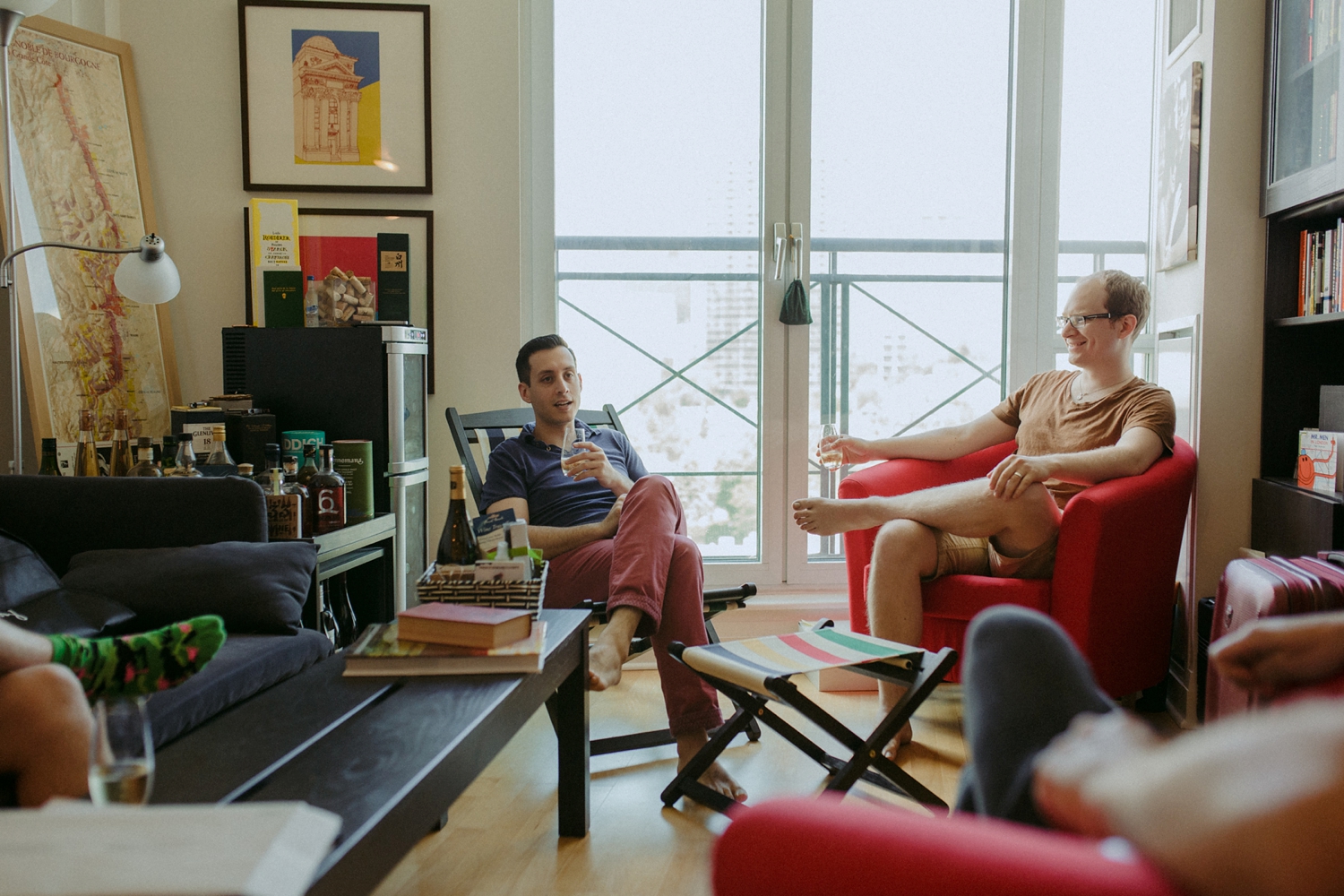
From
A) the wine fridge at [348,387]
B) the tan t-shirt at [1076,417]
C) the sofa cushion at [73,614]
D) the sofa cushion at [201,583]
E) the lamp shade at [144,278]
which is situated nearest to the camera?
the sofa cushion at [73,614]

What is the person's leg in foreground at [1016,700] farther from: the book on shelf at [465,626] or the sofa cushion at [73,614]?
the sofa cushion at [73,614]

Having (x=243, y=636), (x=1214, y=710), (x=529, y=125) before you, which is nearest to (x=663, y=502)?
(x=243, y=636)

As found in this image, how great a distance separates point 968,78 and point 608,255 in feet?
4.92

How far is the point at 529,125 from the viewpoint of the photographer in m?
3.42

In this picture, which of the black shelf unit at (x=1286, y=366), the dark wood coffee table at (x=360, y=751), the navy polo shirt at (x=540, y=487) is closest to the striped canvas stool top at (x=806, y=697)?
the dark wood coffee table at (x=360, y=751)

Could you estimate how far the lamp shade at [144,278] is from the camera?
2336mm

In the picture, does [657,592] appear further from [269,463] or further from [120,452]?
[120,452]

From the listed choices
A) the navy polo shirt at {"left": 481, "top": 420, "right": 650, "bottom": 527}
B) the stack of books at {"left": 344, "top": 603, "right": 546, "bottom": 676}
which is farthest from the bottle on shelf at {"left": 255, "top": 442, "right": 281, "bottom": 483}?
the stack of books at {"left": 344, "top": 603, "right": 546, "bottom": 676}

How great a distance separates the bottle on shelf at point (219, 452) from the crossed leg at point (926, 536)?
5.11 feet

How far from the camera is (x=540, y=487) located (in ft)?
8.94

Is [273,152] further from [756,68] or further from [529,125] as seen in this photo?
[756,68]

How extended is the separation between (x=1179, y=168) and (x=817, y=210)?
1.19 meters

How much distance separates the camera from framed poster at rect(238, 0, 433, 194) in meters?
3.23

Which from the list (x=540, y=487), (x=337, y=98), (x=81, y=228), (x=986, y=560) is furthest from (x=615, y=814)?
(x=337, y=98)
